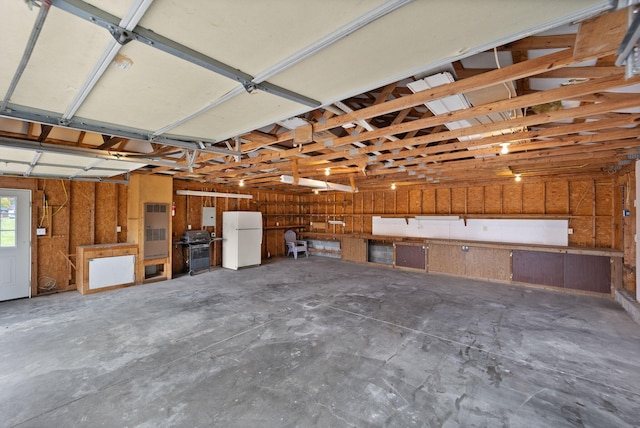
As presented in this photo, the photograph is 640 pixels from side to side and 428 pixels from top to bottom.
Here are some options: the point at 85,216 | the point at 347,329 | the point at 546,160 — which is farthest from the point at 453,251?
the point at 85,216

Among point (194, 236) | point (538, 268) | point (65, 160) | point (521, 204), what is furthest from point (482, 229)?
point (65, 160)

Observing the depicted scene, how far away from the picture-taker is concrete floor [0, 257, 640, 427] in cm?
222

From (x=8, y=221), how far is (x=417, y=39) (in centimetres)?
755

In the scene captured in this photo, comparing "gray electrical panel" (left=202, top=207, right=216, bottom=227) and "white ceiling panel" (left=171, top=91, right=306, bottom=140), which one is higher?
"white ceiling panel" (left=171, top=91, right=306, bottom=140)

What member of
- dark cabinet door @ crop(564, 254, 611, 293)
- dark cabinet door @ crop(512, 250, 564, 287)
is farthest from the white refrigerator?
dark cabinet door @ crop(564, 254, 611, 293)

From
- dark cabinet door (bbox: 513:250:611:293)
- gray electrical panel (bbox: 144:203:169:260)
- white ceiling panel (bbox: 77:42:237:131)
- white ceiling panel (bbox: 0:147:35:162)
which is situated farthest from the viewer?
gray electrical panel (bbox: 144:203:169:260)

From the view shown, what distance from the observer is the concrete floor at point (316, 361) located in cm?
222

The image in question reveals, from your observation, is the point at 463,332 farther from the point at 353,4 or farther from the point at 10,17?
the point at 10,17

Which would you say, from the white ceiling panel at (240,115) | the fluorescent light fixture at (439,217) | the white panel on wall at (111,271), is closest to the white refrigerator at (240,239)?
the white panel on wall at (111,271)

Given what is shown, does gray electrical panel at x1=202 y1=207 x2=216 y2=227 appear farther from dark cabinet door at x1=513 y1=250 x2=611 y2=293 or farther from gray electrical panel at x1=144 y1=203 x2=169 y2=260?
dark cabinet door at x1=513 y1=250 x2=611 y2=293

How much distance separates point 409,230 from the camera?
881 cm

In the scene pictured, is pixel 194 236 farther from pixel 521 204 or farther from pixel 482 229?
pixel 521 204

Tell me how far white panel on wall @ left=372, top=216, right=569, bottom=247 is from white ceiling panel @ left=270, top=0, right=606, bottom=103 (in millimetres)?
7089

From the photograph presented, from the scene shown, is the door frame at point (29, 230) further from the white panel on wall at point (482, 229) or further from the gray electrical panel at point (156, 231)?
the white panel on wall at point (482, 229)
